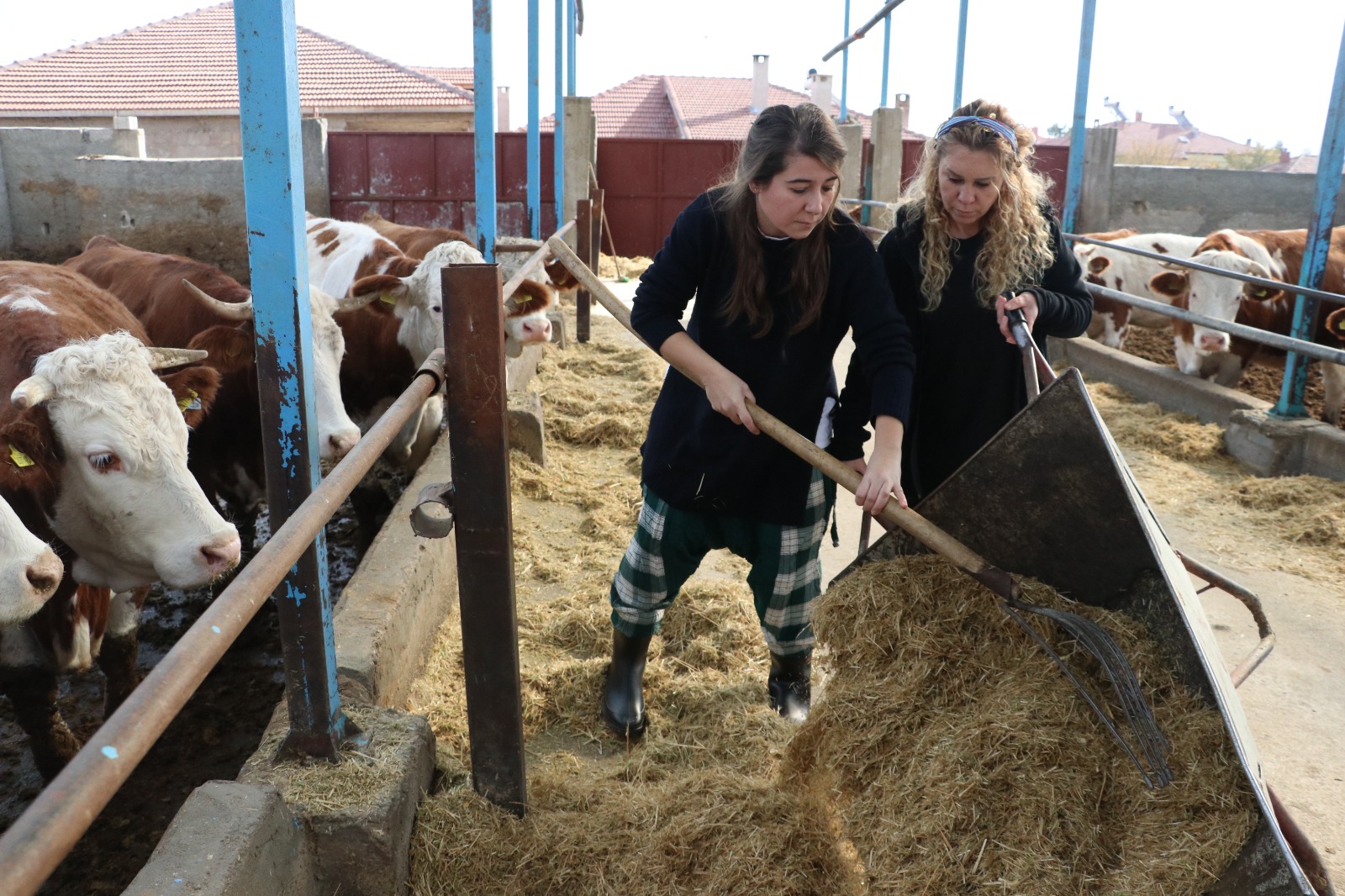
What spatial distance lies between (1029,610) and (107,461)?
2.40 m

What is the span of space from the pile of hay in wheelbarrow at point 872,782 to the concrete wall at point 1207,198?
12.4 metres

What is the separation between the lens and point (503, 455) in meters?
2.10

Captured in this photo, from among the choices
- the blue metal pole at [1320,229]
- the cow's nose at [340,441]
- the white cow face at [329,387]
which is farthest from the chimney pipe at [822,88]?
the cow's nose at [340,441]

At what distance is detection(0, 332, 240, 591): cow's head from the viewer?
275 centimetres

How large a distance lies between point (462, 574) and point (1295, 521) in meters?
4.19

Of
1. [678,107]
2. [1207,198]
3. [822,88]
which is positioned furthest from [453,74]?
[1207,198]

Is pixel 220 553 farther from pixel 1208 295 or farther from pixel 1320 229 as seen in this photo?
pixel 1208 295

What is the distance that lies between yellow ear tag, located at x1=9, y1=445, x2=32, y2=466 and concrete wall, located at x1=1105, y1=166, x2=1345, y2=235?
44.1 ft

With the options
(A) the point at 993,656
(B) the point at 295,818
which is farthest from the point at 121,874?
(A) the point at 993,656

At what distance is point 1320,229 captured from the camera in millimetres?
5727

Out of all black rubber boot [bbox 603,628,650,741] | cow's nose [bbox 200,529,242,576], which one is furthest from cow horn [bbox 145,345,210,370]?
black rubber boot [bbox 603,628,650,741]

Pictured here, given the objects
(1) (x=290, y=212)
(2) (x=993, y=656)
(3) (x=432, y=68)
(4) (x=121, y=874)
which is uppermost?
(3) (x=432, y=68)

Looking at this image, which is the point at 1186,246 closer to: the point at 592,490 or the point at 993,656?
the point at 592,490

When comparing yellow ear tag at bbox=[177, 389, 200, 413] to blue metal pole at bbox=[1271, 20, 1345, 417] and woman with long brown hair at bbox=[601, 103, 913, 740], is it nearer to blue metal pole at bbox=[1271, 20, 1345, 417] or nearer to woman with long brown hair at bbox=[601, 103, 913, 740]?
woman with long brown hair at bbox=[601, 103, 913, 740]
